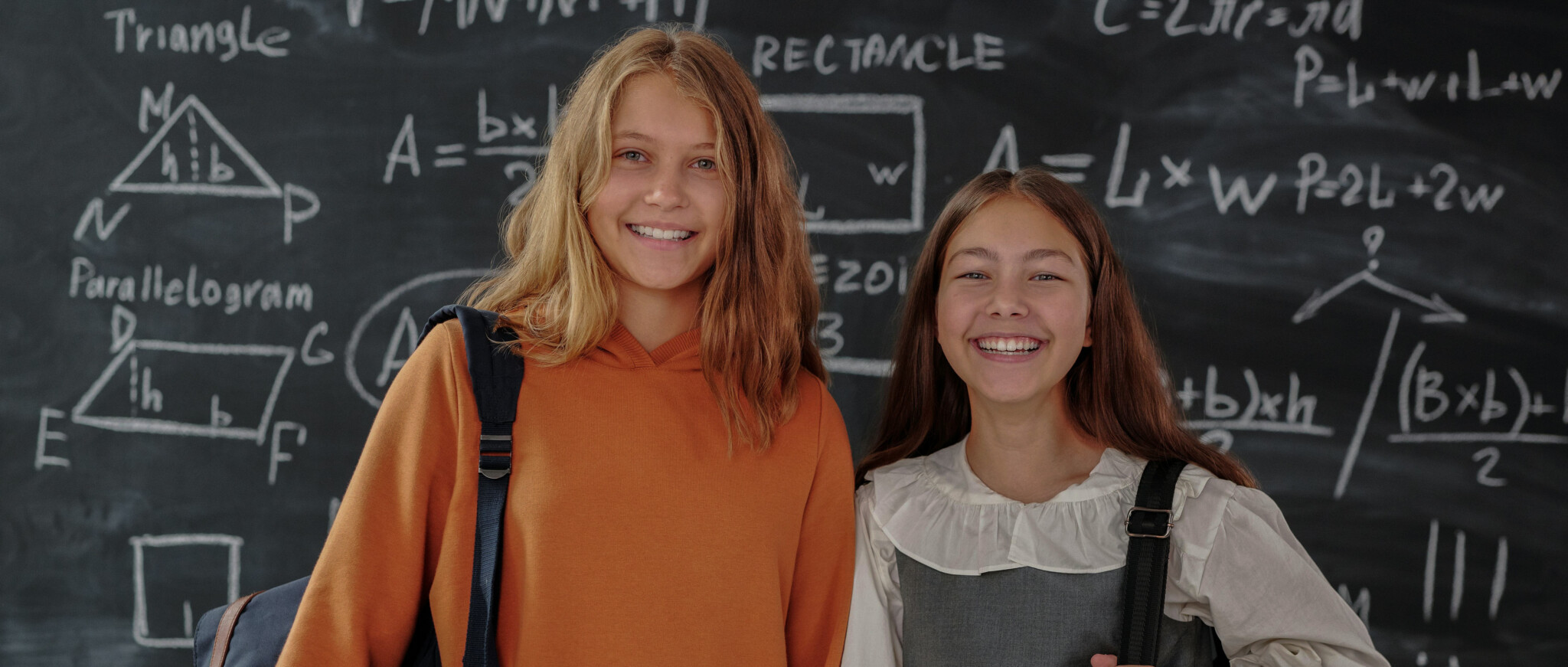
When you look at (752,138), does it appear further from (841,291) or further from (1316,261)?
(1316,261)

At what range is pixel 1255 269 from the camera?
2033mm

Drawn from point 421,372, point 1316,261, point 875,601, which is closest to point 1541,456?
point 1316,261

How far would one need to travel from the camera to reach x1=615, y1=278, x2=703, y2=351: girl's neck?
137 cm

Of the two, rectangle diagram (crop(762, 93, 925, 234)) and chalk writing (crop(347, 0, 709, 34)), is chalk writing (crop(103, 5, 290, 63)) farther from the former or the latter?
rectangle diagram (crop(762, 93, 925, 234))

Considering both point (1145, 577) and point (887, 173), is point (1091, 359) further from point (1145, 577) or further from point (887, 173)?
point (887, 173)

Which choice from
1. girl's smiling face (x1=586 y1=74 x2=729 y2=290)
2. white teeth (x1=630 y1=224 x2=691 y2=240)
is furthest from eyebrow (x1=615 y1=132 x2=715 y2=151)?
white teeth (x1=630 y1=224 x2=691 y2=240)

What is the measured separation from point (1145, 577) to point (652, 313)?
2.32ft

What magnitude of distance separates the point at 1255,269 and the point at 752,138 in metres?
1.21

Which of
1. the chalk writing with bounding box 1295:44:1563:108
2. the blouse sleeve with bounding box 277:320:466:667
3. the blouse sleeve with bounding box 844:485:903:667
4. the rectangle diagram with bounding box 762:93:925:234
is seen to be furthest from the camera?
the rectangle diagram with bounding box 762:93:925:234

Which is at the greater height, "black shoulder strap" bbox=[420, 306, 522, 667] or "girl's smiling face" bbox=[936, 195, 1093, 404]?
"girl's smiling face" bbox=[936, 195, 1093, 404]

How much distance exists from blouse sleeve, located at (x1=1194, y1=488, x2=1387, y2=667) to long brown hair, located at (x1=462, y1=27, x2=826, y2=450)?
566mm

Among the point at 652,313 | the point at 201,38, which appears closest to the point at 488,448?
the point at 652,313

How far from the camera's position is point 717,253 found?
4.48 ft

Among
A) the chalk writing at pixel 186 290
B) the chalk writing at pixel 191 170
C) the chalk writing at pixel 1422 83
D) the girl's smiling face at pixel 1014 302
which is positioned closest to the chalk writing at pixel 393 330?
the chalk writing at pixel 186 290
